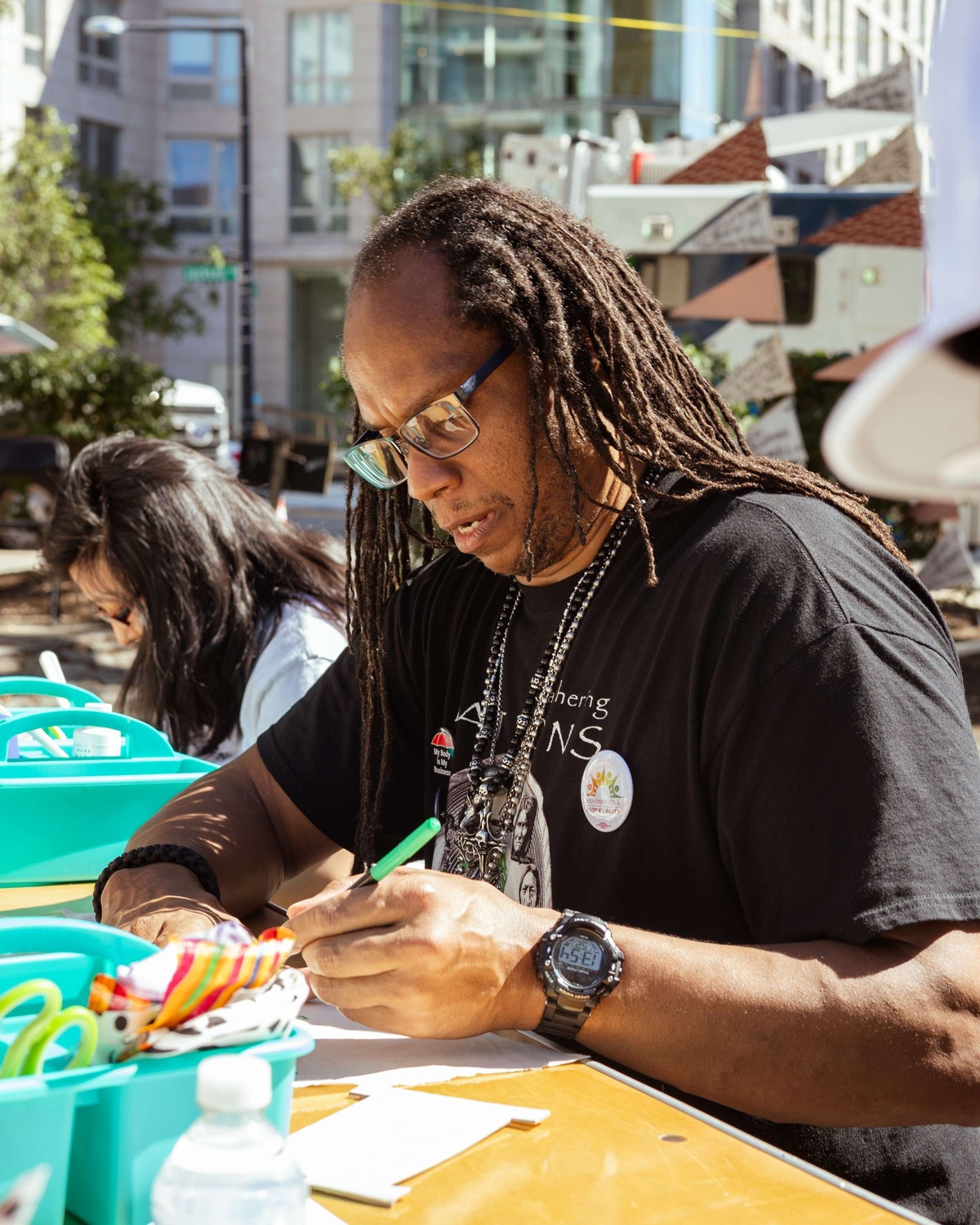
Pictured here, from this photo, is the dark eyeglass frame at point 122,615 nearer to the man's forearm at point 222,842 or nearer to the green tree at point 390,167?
the man's forearm at point 222,842

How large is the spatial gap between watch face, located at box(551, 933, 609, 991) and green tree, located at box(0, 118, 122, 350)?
21103mm

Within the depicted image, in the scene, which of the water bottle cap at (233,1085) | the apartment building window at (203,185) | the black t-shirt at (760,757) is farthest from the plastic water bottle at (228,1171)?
the apartment building window at (203,185)

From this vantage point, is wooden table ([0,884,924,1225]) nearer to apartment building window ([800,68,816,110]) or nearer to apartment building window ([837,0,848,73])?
apartment building window ([837,0,848,73])

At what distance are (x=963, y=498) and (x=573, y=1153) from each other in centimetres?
71

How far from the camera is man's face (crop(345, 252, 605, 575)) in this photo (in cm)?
178

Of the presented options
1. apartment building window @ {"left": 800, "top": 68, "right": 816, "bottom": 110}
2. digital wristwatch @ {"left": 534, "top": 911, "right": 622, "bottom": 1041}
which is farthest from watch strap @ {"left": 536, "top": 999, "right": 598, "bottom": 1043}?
apartment building window @ {"left": 800, "top": 68, "right": 816, "bottom": 110}

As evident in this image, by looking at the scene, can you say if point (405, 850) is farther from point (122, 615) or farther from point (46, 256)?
point (46, 256)

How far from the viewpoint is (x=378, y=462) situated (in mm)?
1975

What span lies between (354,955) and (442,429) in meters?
0.74

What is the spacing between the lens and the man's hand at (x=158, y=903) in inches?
63.8

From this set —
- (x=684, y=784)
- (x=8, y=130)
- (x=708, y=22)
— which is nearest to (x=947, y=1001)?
(x=684, y=784)

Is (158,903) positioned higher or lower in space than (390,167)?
lower

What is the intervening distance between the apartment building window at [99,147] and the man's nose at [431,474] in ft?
122

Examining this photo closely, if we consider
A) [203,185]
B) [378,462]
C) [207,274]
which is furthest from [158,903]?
[203,185]
